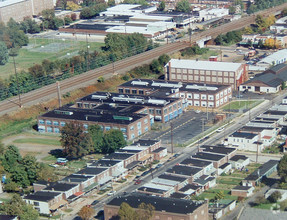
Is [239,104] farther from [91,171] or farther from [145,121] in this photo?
[91,171]

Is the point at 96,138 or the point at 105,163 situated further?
the point at 96,138

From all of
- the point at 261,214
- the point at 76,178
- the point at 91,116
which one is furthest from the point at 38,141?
the point at 261,214

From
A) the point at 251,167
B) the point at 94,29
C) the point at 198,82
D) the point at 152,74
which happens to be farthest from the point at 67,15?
the point at 251,167

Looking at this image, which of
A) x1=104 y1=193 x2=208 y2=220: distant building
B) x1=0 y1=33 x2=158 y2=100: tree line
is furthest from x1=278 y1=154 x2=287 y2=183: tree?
x1=0 y1=33 x2=158 y2=100: tree line

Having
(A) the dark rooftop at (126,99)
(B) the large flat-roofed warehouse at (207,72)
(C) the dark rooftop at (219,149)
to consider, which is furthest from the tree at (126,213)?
(B) the large flat-roofed warehouse at (207,72)

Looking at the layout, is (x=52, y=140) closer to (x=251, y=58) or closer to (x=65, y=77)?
(x=65, y=77)

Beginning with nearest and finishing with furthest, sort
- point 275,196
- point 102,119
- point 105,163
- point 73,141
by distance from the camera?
point 275,196, point 105,163, point 73,141, point 102,119
